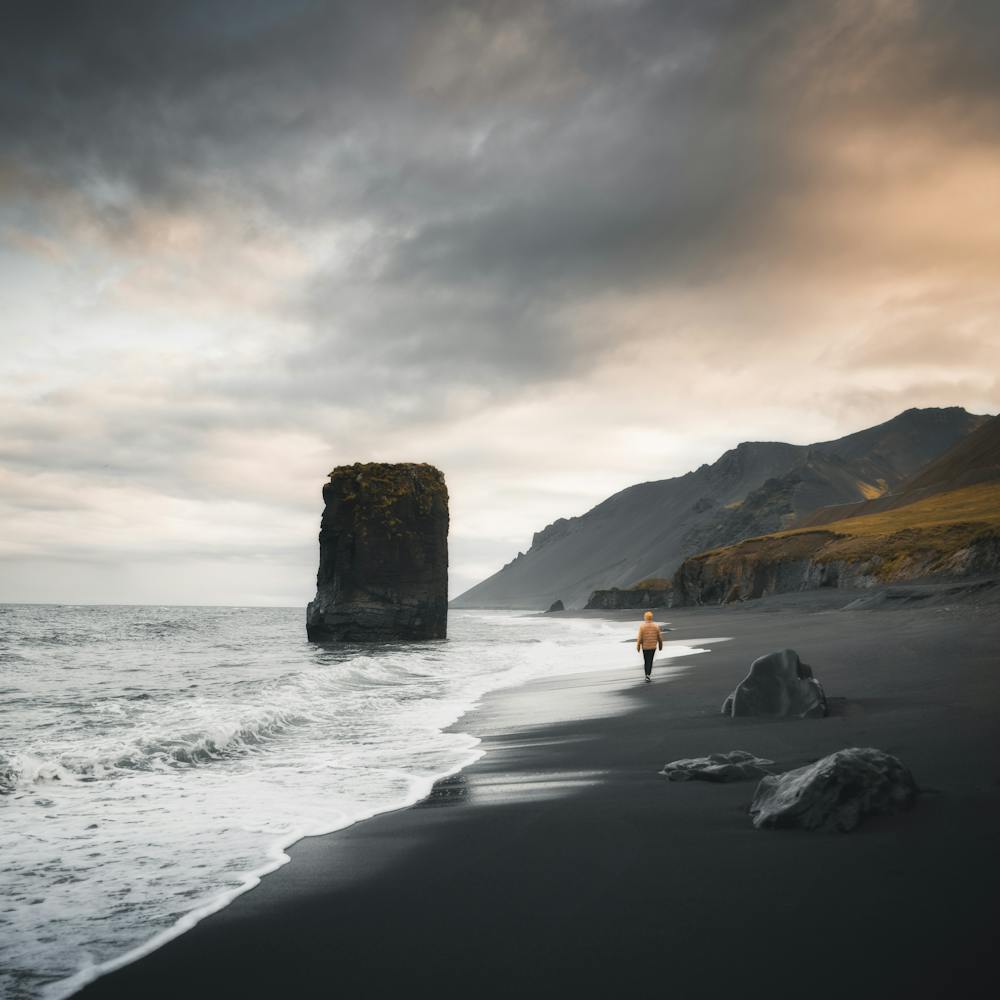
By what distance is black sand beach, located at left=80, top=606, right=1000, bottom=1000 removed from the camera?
10.7 feet

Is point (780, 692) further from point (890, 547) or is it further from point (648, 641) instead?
point (890, 547)

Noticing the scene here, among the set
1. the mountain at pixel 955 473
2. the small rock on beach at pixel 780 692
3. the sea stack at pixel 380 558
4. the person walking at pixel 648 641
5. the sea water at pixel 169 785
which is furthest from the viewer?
the mountain at pixel 955 473

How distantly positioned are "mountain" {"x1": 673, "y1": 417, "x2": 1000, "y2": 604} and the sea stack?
1284 inches

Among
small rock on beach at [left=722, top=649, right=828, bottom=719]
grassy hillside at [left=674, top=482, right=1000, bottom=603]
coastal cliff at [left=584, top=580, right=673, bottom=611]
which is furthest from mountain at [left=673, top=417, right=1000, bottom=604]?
small rock on beach at [left=722, top=649, right=828, bottom=719]

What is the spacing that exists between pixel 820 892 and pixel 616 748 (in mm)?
5446

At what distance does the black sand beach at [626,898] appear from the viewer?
3266 millimetres

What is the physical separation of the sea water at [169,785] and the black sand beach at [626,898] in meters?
0.47

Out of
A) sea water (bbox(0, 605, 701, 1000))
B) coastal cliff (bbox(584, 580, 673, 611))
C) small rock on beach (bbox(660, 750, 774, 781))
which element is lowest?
coastal cliff (bbox(584, 580, 673, 611))

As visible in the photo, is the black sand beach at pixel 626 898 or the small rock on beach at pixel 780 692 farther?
the small rock on beach at pixel 780 692

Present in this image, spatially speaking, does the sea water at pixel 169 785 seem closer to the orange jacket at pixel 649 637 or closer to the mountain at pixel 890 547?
the orange jacket at pixel 649 637

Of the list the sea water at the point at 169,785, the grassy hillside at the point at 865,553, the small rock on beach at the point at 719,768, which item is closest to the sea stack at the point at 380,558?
the sea water at the point at 169,785

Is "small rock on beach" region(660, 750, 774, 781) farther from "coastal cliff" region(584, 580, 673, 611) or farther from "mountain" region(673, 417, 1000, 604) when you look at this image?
"coastal cliff" region(584, 580, 673, 611)

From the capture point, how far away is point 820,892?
154 inches

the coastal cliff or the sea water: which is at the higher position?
the sea water
